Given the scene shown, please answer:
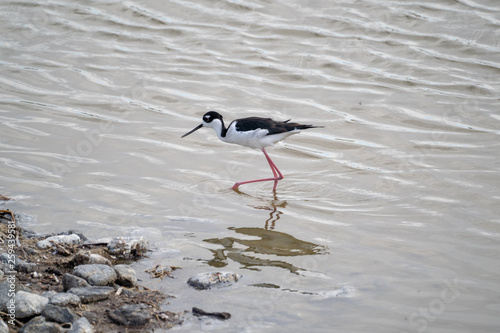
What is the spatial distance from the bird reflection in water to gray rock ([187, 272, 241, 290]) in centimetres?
42

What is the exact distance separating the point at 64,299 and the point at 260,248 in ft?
7.74

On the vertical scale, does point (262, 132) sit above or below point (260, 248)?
above

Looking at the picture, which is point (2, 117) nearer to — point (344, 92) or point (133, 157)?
point (133, 157)

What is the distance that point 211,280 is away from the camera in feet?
17.8

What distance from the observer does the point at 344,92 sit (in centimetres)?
1199

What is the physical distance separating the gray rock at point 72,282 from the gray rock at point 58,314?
0.44m

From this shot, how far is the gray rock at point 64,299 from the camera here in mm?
4656

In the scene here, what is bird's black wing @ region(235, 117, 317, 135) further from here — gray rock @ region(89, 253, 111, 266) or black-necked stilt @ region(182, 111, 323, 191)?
gray rock @ region(89, 253, 111, 266)

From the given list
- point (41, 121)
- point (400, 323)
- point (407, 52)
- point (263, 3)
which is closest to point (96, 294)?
point (400, 323)

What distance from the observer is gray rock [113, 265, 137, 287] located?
5.25 meters

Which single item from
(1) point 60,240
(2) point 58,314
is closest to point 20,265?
(1) point 60,240

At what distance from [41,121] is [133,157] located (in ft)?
6.91

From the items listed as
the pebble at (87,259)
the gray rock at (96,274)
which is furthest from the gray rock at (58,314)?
the pebble at (87,259)

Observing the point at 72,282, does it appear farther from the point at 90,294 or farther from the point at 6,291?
the point at 6,291
